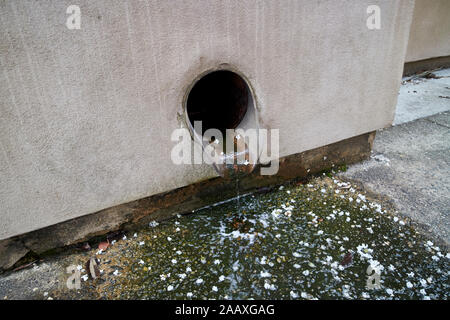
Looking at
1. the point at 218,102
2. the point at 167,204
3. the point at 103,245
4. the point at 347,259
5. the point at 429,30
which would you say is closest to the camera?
the point at 347,259

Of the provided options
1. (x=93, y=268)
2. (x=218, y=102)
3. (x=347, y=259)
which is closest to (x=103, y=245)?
(x=93, y=268)

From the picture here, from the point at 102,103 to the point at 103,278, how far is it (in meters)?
1.29

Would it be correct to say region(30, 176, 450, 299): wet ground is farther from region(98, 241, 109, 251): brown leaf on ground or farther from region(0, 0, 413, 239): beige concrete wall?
region(0, 0, 413, 239): beige concrete wall

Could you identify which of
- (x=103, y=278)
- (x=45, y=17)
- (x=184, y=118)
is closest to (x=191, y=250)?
(x=103, y=278)

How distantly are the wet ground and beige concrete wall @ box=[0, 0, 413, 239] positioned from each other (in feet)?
1.46

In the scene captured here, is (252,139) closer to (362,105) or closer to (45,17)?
(362,105)

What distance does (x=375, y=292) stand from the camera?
2070mm

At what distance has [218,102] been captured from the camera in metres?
3.29

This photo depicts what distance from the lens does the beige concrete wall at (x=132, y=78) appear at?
1909 millimetres

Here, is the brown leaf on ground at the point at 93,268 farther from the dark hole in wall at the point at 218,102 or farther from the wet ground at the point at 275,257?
the dark hole in wall at the point at 218,102

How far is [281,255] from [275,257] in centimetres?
5

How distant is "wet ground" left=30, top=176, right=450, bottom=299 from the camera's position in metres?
2.11

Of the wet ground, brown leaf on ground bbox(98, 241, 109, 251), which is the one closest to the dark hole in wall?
the wet ground

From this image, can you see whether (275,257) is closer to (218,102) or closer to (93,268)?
(93,268)
